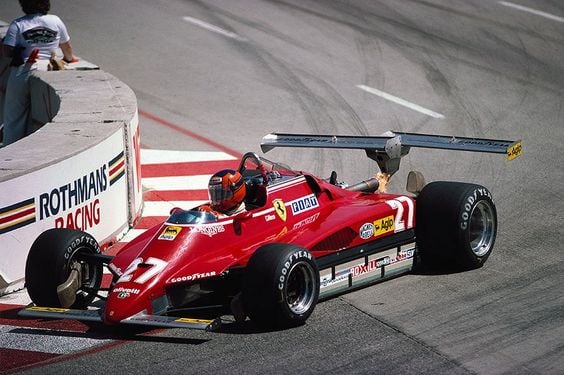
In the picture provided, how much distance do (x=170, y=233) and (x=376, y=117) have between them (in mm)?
7885

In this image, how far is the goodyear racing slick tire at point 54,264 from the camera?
955 centimetres

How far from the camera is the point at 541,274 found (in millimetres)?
10516

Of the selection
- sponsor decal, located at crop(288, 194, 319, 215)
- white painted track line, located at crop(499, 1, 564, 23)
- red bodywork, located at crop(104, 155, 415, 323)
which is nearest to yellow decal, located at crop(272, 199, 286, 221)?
red bodywork, located at crop(104, 155, 415, 323)

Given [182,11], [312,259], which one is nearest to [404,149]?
[312,259]

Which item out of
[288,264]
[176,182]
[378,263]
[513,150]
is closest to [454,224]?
[378,263]

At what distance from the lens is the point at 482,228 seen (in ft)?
36.1

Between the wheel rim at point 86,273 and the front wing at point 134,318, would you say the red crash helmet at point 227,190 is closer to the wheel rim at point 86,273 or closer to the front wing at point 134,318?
the wheel rim at point 86,273

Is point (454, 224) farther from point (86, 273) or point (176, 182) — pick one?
point (176, 182)

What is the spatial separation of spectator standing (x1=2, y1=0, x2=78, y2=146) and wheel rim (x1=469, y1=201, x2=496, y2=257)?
6.07 metres

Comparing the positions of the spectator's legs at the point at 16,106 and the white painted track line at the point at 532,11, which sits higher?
the white painted track line at the point at 532,11

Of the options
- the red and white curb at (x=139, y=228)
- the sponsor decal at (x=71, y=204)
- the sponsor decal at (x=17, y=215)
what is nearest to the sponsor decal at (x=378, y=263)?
the red and white curb at (x=139, y=228)

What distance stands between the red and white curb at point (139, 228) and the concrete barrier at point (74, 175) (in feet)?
0.90

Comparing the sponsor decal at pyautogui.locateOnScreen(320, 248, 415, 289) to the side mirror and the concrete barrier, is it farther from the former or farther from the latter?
the concrete barrier

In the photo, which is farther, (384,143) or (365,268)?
(384,143)
